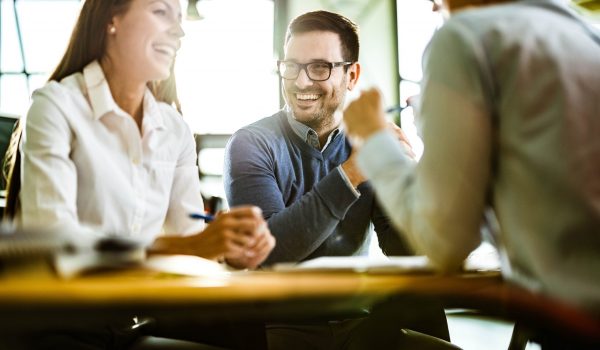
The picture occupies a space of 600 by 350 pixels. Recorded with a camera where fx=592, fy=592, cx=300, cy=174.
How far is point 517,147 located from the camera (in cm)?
83

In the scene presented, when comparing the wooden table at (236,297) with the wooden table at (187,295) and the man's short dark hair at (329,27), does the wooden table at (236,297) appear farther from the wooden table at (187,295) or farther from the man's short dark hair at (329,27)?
the man's short dark hair at (329,27)

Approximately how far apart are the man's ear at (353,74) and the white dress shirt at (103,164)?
770 millimetres

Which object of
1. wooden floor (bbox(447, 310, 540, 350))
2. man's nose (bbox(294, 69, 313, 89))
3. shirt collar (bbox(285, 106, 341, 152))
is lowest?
wooden floor (bbox(447, 310, 540, 350))

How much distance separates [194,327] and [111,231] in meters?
0.31

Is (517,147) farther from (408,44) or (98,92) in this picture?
(408,44)

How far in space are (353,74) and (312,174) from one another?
504 millimetres

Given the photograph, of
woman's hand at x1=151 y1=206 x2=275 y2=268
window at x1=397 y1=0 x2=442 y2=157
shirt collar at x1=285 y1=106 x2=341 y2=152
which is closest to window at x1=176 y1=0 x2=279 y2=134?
window at x1=397 y1=0 x2=442 y2=157

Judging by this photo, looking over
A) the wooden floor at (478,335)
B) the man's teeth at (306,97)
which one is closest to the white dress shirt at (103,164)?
the man's teeth at (306,97)

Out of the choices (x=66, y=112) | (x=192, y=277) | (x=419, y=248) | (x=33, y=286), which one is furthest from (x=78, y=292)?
(x=66, y=112)

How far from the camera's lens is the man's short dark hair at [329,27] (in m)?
2.18

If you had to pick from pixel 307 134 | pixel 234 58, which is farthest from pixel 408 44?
pixel 307 134

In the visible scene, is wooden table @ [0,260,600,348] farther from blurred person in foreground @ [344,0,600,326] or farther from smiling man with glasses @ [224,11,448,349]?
smiling man with glasses @ [224,11,448,349]

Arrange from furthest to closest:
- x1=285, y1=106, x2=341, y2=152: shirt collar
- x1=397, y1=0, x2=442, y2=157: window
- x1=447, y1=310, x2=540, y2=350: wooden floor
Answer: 1. x1=397, y1=0, x2=442, y2=157: window
2. x1=447, y1=310, x2=540, y2=350: wooden floor
3. x1=285, y1=106, x2=341, y2=152: shirt collar

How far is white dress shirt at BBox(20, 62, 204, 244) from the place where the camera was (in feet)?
3.96
